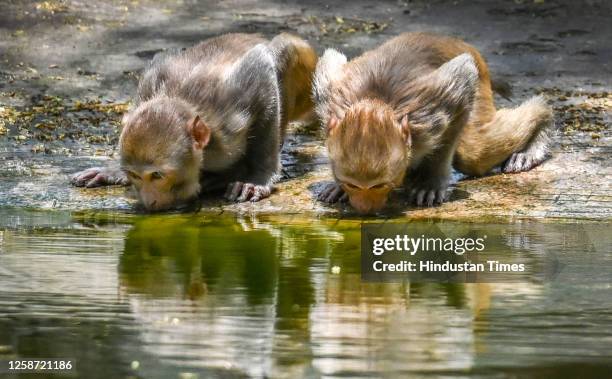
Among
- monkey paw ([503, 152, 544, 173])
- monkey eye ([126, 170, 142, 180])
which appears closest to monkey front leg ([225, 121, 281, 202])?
monkey eye ([126, 170, 142, 180])

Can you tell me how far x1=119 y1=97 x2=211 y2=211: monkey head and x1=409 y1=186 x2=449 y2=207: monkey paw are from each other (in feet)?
4.78

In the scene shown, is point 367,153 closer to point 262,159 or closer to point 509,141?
point 262,159

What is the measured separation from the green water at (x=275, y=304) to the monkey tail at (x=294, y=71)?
177 centimetres

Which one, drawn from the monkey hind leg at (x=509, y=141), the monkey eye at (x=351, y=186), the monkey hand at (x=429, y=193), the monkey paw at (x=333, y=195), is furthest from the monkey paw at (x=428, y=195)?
the monkey eye at (x=351, y=186)

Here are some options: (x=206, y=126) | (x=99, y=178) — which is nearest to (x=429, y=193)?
(x=206, y=126)

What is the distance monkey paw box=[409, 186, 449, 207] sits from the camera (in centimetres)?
Result: 851

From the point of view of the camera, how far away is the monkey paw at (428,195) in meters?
8.51

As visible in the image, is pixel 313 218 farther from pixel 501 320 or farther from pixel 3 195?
pixel 501 320

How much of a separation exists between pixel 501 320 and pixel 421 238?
2.00 meters

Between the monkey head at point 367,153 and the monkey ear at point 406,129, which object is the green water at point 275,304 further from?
the monkey ear at point 406,129

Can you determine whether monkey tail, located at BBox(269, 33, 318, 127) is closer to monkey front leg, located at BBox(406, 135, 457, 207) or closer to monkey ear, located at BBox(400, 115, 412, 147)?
monkey front leg, located at BBox(406, 135, 457, 207)

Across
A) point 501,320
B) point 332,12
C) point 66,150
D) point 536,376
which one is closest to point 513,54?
point 332,12

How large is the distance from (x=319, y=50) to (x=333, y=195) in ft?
15.7

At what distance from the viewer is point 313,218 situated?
817cm
